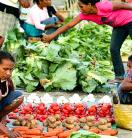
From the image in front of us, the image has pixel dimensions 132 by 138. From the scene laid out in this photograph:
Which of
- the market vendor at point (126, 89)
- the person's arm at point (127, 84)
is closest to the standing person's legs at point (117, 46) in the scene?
the market vendor at point (126, 89)

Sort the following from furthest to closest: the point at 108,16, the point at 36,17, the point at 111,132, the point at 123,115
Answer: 1. the point at 36,17
2. the point at 108,16
3. the point at 123,115
4. the point at 111,132

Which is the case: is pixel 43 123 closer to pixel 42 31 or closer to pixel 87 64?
pixel 87 64

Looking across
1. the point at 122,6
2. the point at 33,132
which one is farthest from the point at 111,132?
the point at 122,6

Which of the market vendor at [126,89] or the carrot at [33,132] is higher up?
the market vendor at [126,89]

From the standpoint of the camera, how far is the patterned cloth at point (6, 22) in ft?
30.6

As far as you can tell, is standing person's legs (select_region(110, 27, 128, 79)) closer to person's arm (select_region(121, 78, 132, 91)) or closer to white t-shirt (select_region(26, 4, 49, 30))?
white t-shirt (select_region(26, 4, 49, 30))

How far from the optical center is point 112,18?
7.82m

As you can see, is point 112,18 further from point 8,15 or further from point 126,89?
point 8,15

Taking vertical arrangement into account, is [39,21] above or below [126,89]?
above

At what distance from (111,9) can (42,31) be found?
2.84m

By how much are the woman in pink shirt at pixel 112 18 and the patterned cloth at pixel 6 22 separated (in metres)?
1.87

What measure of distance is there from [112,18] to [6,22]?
238 centimetres

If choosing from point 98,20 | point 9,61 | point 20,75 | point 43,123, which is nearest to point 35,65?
point 20,75

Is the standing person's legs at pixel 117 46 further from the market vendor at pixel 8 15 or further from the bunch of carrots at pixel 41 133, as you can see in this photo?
the bunch of carrots at pixel 41 133
